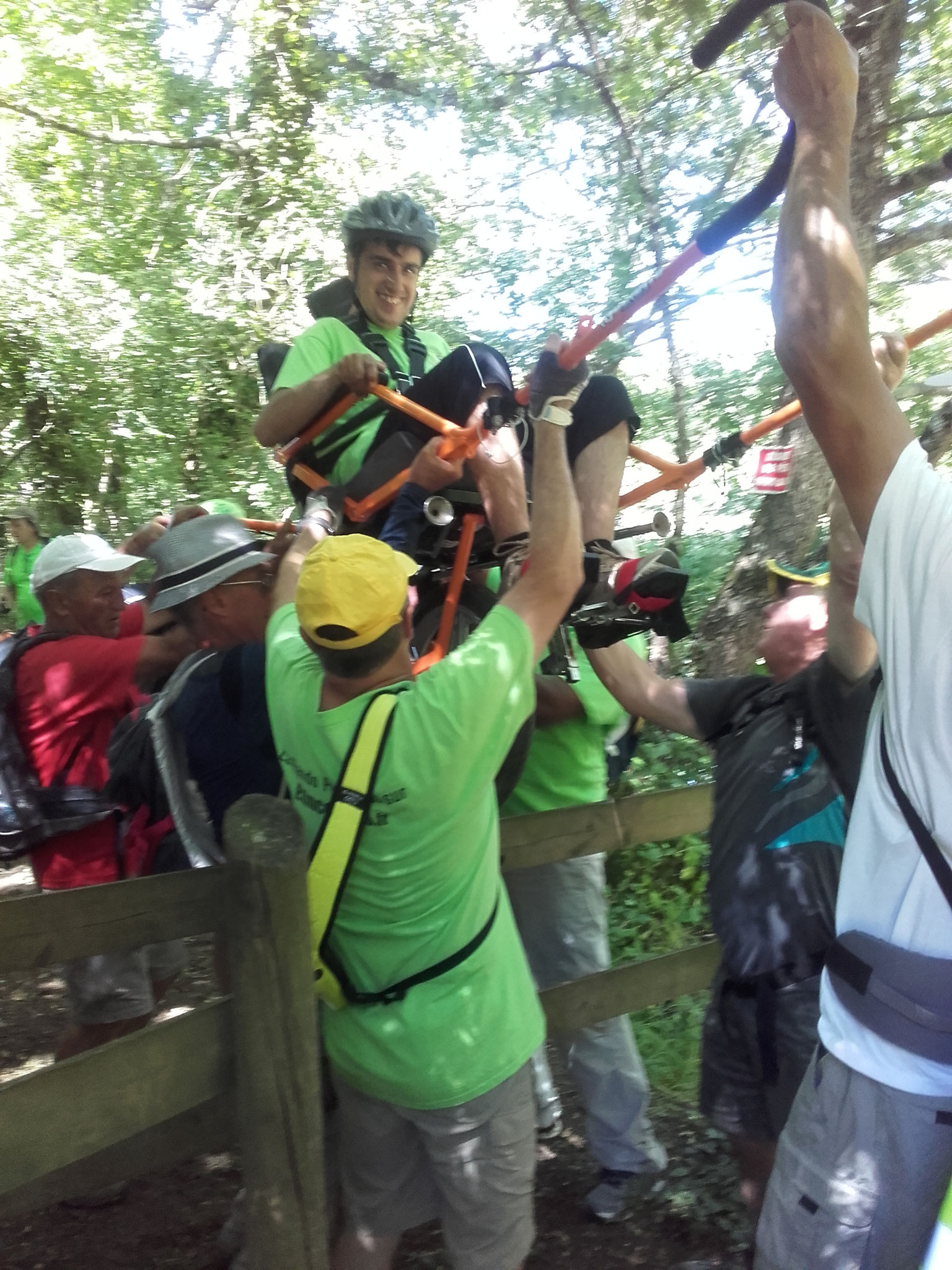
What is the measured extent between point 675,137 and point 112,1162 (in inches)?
332

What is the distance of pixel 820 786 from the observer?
7.71 ft

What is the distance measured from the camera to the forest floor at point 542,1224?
2.90m

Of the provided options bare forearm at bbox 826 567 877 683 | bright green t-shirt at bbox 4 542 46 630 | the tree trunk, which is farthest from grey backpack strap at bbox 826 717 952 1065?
bright green t-shirt at bbox 4 542 46 630

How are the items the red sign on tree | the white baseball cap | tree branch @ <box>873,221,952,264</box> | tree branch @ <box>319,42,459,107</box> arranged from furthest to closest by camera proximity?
tree branch @ <box>319,42,459,107</box> < tree branch @ <box>873,221,952,264</box> < the red sign on tree < the white baseball cap

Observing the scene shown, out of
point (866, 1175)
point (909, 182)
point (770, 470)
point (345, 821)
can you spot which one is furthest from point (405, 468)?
point (909, 182)

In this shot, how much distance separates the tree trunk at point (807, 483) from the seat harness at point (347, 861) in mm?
3990

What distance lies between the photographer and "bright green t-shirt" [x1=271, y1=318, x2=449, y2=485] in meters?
3.08

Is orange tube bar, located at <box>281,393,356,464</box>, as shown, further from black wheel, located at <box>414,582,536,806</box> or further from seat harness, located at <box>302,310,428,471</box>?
black wheel, located at <box>414,582,536,806</box>

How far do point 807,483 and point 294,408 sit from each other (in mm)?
3702

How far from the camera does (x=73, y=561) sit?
344 centimetres

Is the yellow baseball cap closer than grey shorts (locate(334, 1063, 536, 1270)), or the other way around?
the yellow baseball cap

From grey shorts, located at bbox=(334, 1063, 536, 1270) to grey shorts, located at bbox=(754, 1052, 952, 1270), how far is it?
72 cm

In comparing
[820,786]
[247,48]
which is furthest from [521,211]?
[820,786]

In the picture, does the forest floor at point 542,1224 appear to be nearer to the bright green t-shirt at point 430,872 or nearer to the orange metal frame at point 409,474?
the bright green t-shirt at point 430,872
